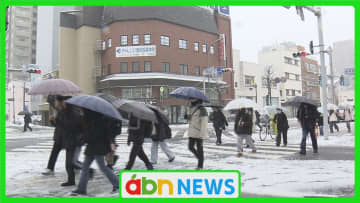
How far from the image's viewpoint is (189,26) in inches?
1411

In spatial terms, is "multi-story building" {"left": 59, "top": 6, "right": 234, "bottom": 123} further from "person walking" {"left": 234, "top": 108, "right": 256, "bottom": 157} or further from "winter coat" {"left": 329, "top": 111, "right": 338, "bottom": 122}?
"person walking" {"left": 234, "top": 108, "right": 256, "bottom": 157}

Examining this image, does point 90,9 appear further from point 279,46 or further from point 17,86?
point 279,46

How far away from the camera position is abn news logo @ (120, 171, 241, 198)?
9.63ft

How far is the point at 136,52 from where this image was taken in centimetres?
3291

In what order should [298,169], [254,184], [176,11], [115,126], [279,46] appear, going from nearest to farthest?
[115,126] → [254,184] → [298,169] → [176,11] → [279,46]

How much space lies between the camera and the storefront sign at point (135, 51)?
3281cm

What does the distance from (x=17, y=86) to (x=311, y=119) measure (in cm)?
6703

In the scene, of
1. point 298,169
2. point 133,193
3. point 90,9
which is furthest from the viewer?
point 90,9

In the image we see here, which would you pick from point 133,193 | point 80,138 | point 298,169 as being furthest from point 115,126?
point 298,169

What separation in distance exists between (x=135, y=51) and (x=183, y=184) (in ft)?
103

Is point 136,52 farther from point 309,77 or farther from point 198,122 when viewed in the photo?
point 309,77

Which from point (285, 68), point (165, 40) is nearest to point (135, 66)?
point (165, 40)

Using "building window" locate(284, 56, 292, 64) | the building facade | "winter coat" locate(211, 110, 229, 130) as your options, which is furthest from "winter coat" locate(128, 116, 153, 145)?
"building window" locate(284, 56, 292, 64)

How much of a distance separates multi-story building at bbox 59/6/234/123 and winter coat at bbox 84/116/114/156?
85.9 feet
